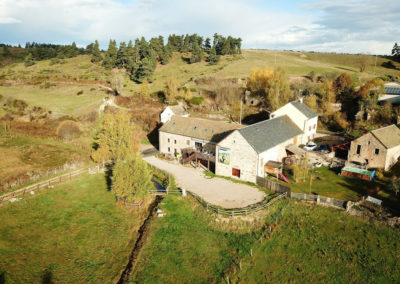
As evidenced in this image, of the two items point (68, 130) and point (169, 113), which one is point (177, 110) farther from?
point (68, 130)

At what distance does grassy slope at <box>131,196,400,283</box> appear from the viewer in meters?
20.4

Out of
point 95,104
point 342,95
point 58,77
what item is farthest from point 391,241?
point 58,77

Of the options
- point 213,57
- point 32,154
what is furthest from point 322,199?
point 213,57

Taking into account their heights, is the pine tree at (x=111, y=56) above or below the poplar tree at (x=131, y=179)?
above

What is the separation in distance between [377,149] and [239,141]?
18560mm

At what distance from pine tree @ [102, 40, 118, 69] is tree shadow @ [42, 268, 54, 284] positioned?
91962mm

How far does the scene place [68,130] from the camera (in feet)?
178

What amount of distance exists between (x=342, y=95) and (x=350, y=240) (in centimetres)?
5037

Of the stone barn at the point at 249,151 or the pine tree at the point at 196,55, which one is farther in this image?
the pine tree at the point at 196,55

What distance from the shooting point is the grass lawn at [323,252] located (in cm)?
2019

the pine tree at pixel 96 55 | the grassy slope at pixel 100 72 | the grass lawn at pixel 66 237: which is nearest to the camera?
the grass lawn at pixel 66 237

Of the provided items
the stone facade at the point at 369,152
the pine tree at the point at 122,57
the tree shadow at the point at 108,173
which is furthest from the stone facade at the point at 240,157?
the pine tree at the point at 122,57

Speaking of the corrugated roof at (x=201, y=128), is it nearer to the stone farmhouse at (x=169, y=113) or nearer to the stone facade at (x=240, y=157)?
the stone facade at (x=240, y=157)

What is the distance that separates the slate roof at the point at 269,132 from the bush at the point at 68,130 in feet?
119
